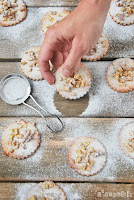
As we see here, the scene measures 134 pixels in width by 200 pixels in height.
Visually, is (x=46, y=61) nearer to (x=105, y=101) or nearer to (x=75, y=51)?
(x=75, y=51)

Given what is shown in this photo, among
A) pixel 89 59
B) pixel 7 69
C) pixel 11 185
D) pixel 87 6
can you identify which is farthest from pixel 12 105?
pixel 87 6

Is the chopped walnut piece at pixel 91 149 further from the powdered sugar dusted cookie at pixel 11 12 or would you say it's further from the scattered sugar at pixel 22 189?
the powdered sugar dusted cookie at pixel 11 12

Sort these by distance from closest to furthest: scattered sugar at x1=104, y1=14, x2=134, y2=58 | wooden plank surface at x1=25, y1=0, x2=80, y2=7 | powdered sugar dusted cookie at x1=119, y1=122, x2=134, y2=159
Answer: powdered sugar dusted cookie at x1=119, y1=122, x2=134, y2=159, scattered sugar at x1=104, y1=14, x2=134, y2=58, wooden plank surface at x1=25, y1=0, x2=80, y2=7

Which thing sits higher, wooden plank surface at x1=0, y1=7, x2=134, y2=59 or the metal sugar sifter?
wooden plank surface at x1=0, y1=7, x2=134, y2=59

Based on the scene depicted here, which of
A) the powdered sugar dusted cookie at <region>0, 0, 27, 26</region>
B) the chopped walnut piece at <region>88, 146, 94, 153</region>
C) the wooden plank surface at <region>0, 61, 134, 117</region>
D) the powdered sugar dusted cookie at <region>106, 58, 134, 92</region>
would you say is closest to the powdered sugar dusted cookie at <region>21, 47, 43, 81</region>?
the wooden plank surface at <region>0, 61, 134, 117</region>

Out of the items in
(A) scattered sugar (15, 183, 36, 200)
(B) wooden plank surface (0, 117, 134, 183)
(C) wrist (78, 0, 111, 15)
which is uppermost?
(C) wrist (78, 0, 111, 15)

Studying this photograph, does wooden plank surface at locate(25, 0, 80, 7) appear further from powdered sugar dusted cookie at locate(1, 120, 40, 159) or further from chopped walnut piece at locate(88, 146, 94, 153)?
chopped walnut piece at locate(88, 146, 94, 153)
